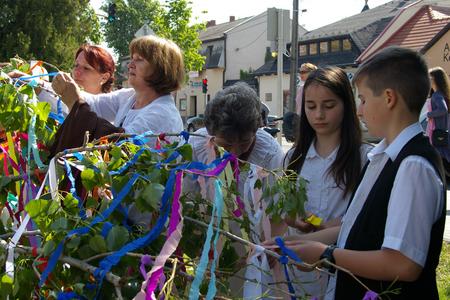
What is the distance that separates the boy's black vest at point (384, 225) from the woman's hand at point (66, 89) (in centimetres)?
124

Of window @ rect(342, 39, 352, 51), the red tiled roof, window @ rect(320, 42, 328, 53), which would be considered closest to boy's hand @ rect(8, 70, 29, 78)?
the red tiled roof

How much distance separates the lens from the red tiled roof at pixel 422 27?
1058 inches

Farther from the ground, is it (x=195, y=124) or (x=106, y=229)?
(x=106, y=229)

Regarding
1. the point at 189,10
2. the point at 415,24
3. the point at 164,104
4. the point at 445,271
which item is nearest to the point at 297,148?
the point at 164,104

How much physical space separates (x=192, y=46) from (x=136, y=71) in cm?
2375

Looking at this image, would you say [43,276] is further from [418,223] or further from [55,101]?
[55,101]

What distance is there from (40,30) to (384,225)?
703 inches

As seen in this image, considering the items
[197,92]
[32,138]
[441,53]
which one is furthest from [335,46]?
[32,138]

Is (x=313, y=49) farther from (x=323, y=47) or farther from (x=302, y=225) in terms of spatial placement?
(x=302, y=225)

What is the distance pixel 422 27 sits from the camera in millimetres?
28141

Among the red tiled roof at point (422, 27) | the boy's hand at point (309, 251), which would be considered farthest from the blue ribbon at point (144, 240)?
the red tiled roof at point (422, 27)

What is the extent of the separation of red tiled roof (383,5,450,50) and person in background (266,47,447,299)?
25.8 m

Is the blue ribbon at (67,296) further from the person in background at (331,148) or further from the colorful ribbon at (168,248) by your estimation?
the person in background at (331,148)

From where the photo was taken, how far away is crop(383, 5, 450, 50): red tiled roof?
2688 cm
